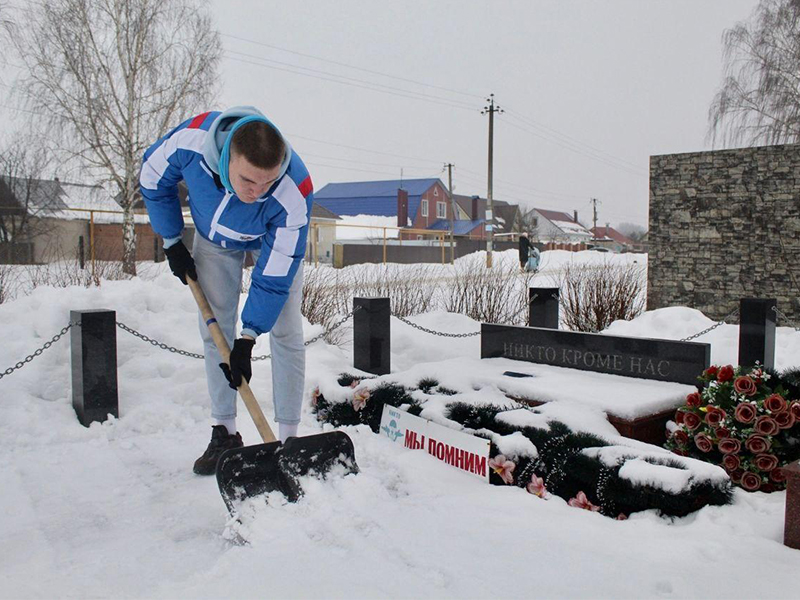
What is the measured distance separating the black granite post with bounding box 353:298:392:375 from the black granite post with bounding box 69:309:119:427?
184cm

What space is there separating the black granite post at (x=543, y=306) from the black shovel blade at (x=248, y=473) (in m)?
4.31

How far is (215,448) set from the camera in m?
3.48

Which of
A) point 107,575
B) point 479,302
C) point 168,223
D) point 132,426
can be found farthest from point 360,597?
point 479,302

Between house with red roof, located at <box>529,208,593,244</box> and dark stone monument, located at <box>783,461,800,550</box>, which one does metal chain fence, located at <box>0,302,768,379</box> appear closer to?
Result: dark stone monument, located at <box>783,461,800,550</box>

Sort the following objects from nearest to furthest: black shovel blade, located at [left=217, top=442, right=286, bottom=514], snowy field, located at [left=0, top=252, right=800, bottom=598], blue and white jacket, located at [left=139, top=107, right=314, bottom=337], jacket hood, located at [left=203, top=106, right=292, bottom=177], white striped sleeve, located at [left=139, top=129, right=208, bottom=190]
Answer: snowy field, located at [left=0, top=252, right=800, bottom=598] → black shovel blade, located at [left=217, top=442, right=286, bottom=514] → jacket hood, located at [left=203, top=106, right=292, bottom=177] → blue and white jacket, located at [left=139, top=107, right=314, bottom=337] → white striped sleeve, located at [left=139, top=129, right=208, bottom=190]

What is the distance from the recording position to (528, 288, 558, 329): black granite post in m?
6.69

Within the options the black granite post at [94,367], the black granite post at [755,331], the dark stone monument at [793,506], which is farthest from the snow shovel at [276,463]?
the black granite post at [755,331]

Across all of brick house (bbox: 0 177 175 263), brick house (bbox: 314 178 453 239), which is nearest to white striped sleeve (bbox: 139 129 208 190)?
brick house (bbox: 0 177 175 263)

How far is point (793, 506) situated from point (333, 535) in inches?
68.7

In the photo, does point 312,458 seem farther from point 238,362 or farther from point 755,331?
point 755,331

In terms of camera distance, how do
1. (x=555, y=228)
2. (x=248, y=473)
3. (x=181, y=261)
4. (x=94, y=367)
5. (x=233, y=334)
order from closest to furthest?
(x=248, y=473), (x=181, y=261), (x=233, y=334), (x=94, y=367), (x=555, y=228)

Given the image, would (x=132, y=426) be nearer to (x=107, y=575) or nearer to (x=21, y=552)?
(x=21, y=552)

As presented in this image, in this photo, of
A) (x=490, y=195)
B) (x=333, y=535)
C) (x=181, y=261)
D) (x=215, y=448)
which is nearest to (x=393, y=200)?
(x=490, y=195)

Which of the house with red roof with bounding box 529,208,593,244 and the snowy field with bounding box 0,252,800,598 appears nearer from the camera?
the snowy field with bounding box 0,252,800,598
